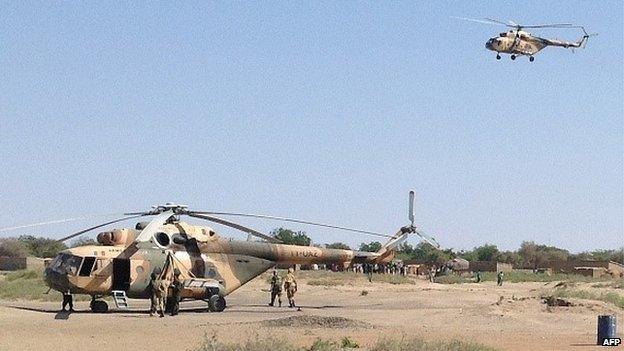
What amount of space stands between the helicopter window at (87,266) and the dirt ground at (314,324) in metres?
1.18

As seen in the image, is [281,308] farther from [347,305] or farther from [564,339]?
[564,339]

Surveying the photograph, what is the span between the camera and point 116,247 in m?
30.2

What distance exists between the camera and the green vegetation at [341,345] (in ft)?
57.4

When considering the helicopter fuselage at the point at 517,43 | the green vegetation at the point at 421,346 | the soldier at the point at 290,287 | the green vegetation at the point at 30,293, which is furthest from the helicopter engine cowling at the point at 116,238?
the helicopter fuselage at the point at 517,43

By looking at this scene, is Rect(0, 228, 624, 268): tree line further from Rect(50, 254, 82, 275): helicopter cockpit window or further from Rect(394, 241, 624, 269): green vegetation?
Rect(50, 254, 82, 275): helicopter cockpit window

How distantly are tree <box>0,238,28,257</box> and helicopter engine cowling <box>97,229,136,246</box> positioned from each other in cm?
6569

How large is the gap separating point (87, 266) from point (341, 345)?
12234mm

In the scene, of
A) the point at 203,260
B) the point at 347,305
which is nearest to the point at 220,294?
the point at 203,260

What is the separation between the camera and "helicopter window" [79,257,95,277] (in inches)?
1148

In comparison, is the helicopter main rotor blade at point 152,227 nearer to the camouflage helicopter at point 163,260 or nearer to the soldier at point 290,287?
the camouflage helicopter at point 163,260

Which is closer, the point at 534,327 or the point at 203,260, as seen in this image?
the point at 534,327

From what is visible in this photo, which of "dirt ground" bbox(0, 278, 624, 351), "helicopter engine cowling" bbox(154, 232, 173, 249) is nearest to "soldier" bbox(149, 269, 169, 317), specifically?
"dirt ground" bbox(0, 278, 624, 351)

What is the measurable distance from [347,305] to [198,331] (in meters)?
14.5

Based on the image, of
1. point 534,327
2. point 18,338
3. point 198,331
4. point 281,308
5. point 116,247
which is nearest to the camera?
point 18,338
